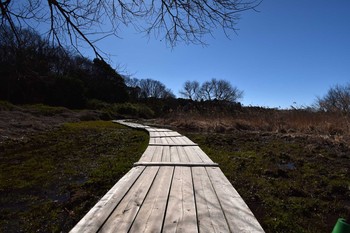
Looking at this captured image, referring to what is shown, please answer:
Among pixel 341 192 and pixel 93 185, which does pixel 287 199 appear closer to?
pixel 341 192

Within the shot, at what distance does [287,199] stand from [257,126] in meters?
9.25

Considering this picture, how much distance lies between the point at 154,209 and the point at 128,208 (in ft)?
0.73

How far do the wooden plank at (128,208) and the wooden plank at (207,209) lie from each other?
1.72ft

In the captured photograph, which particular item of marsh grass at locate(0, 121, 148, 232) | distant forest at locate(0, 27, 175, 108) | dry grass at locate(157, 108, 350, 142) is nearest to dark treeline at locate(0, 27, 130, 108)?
distant forest at locate(0, 27, 175, 108)

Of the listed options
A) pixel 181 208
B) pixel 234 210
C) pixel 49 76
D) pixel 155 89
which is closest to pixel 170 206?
pixel 181 208

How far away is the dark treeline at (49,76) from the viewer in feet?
13.4

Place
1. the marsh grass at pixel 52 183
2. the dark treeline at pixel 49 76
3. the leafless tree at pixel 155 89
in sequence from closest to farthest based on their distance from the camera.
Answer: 1. the marsh grass at pixel 52 183
2. the dark treeline at pixel 49 76
3. the leafless tree at pixel 155 89

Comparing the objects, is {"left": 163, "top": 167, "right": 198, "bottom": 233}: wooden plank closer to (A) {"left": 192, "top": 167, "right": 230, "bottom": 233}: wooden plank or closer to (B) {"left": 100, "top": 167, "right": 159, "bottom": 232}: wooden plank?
(A) {"left": 192, "top": 167, "right": 230, "bottom": 233}: wooden plank

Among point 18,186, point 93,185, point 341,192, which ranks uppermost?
point 341,192

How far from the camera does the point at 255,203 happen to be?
2.90 metres

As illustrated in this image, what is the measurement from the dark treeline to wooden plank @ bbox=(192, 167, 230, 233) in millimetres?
2098

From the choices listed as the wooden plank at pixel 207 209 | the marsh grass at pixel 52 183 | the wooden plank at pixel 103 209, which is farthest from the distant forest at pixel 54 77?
the wooden plank at pixel 207 209

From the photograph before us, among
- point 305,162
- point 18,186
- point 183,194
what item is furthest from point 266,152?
point 18,186

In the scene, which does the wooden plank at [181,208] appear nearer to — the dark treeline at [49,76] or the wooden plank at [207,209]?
the wooden plank at [207,209]
